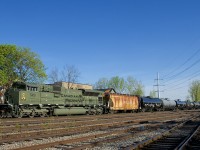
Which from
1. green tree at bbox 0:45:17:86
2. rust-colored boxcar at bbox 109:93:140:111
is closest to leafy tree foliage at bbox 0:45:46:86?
green tree at bbox 0:45:17:86

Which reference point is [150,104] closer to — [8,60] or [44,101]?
[8,60]

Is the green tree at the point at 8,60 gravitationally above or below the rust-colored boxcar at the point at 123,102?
above

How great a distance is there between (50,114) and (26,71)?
33406mm

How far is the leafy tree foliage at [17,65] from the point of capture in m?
58.2

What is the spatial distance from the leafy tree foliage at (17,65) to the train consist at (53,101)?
2290cm

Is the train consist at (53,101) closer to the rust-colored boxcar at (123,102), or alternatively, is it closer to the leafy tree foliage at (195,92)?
the rust-colored boxcar at (123,102)

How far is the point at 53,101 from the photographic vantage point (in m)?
30.3

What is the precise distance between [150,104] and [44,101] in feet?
113

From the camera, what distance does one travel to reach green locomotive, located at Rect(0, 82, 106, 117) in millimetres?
26062

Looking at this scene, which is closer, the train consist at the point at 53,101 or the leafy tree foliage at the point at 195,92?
the train consist at the point at 53,101

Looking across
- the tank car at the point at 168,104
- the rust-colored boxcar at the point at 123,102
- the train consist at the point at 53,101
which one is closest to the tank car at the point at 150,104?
the tank car at the point at 168,104

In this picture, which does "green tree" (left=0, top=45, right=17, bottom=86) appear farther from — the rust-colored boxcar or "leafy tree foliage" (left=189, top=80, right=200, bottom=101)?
"leafy tree foliage" (left=189, top=80, right=200, bottom=101)

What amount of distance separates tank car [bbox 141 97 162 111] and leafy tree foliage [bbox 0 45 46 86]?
22327 millimetres

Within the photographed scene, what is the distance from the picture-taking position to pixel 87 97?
37125 millimetres
